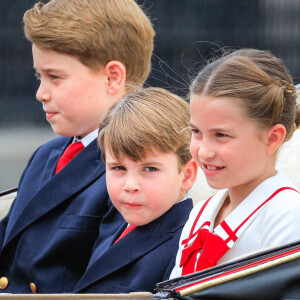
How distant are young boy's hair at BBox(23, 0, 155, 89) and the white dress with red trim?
64cm

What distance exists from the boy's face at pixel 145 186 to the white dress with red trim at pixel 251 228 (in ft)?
0.62

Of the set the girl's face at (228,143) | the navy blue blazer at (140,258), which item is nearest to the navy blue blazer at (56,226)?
the navy blue blazer at (140,258)

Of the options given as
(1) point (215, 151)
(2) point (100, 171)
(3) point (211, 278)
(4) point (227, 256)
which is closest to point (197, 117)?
(1) point (215, 151)

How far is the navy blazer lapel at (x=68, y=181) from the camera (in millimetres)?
2070

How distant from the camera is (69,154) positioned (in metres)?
2.18

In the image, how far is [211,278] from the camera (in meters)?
1.25

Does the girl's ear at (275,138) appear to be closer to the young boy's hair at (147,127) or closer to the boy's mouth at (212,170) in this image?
the boy's mouth at (212,170)

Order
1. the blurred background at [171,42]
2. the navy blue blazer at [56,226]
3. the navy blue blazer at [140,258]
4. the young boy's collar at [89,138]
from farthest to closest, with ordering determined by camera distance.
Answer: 1. the blurred background at [171,42]
2. the young boy's collar at [89,138]
3. the navy blue blazer at [56,226]
4. the navy blue blazer at [140,258]

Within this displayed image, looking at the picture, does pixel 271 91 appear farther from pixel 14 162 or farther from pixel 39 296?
pixel 14 162

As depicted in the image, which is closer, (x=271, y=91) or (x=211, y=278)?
(x=211, y=278)

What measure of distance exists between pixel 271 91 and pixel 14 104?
4.30 metres

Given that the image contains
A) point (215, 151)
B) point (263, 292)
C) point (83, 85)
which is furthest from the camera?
point (83, 85)

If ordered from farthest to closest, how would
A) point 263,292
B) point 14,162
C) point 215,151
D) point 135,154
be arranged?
1. point 14,162
2. point 135,154
3. point 215,151
4. point 263,292

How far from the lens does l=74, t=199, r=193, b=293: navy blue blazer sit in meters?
1.76
